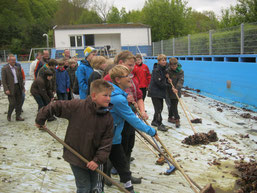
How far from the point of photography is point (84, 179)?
9.09 feet

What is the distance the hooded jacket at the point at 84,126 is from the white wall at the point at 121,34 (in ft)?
91.7

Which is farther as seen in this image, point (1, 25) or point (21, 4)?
point (21, 4)

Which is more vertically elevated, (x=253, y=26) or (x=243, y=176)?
(x=253, y=26)

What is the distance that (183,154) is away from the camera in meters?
4.68

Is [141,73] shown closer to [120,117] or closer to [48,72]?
[48,72]

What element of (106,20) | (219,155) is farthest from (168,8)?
(219,155)

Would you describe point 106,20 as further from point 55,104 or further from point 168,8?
point 55,104


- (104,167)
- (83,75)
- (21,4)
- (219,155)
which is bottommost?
(219,155)

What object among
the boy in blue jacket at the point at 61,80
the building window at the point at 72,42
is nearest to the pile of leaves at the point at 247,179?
the boy in blue jacket at the point at 61,80

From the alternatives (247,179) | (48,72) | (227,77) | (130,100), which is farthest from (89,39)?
(247,179)

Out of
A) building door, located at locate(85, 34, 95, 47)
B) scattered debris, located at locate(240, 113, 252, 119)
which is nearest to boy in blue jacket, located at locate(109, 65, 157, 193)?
scattered debris, located at locate(240, 113, 252, 119)

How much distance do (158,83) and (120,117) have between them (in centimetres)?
299

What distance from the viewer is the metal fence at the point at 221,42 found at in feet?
28.5

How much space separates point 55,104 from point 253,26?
7.90 metres
